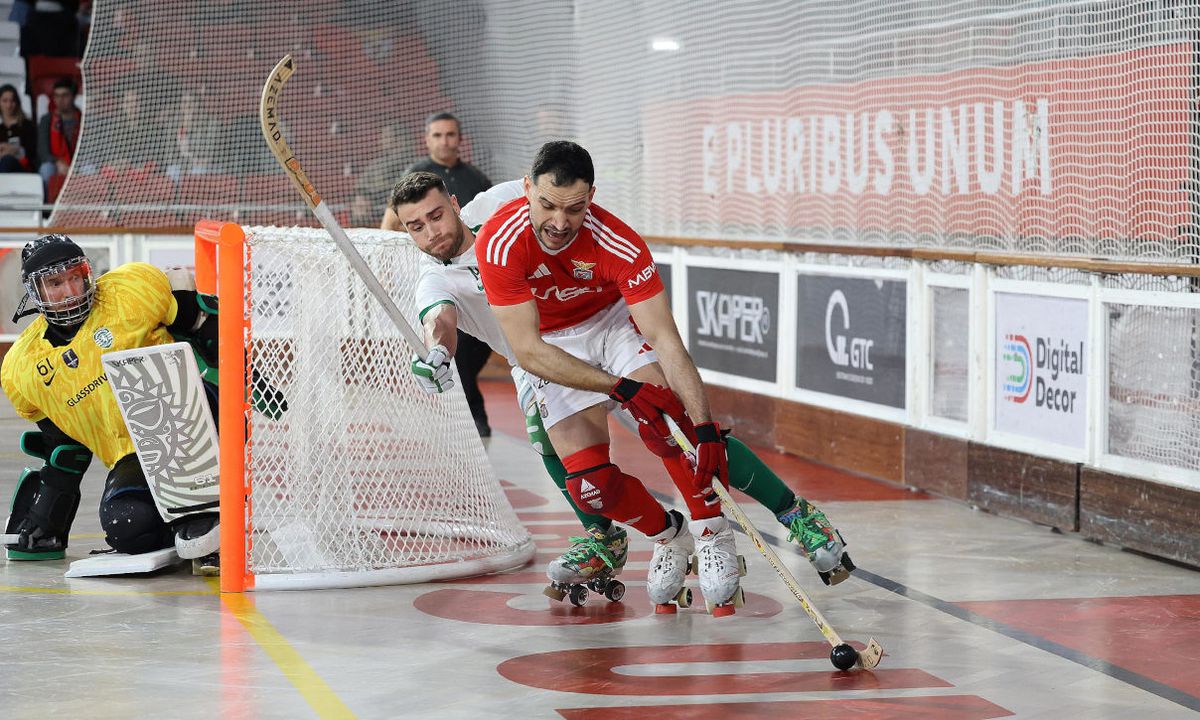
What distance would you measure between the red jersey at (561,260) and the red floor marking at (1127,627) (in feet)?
4.96

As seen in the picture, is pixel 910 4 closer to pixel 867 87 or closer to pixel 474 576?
pixel 867 87

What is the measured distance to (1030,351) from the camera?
656cm

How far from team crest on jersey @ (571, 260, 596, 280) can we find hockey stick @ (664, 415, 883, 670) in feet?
1.52

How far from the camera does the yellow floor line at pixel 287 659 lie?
3.78 m

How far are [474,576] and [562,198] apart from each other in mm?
1622

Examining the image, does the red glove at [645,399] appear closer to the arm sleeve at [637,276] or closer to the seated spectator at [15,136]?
the arm sleeve at [637,276]

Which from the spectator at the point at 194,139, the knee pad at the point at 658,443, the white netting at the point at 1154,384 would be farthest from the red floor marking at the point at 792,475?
the spectator at the point at 194,139

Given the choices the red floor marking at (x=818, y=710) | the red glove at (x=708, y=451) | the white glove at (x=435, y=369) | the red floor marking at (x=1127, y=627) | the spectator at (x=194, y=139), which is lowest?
the red floor marking at (x=1127, y=627)

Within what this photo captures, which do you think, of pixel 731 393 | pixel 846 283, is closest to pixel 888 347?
pixel 846 283

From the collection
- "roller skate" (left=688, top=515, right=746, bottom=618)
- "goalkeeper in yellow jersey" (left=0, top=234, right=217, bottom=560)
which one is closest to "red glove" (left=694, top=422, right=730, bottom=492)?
"roller skate" (left=688, top=515, right=746, bottom=618)

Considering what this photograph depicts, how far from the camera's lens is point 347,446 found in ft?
17.7

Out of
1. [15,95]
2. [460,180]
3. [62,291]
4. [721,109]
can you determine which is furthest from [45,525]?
[15,95]

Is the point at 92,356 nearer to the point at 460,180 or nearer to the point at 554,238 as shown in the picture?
the point at 554,238

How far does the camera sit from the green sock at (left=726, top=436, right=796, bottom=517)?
4820mm
